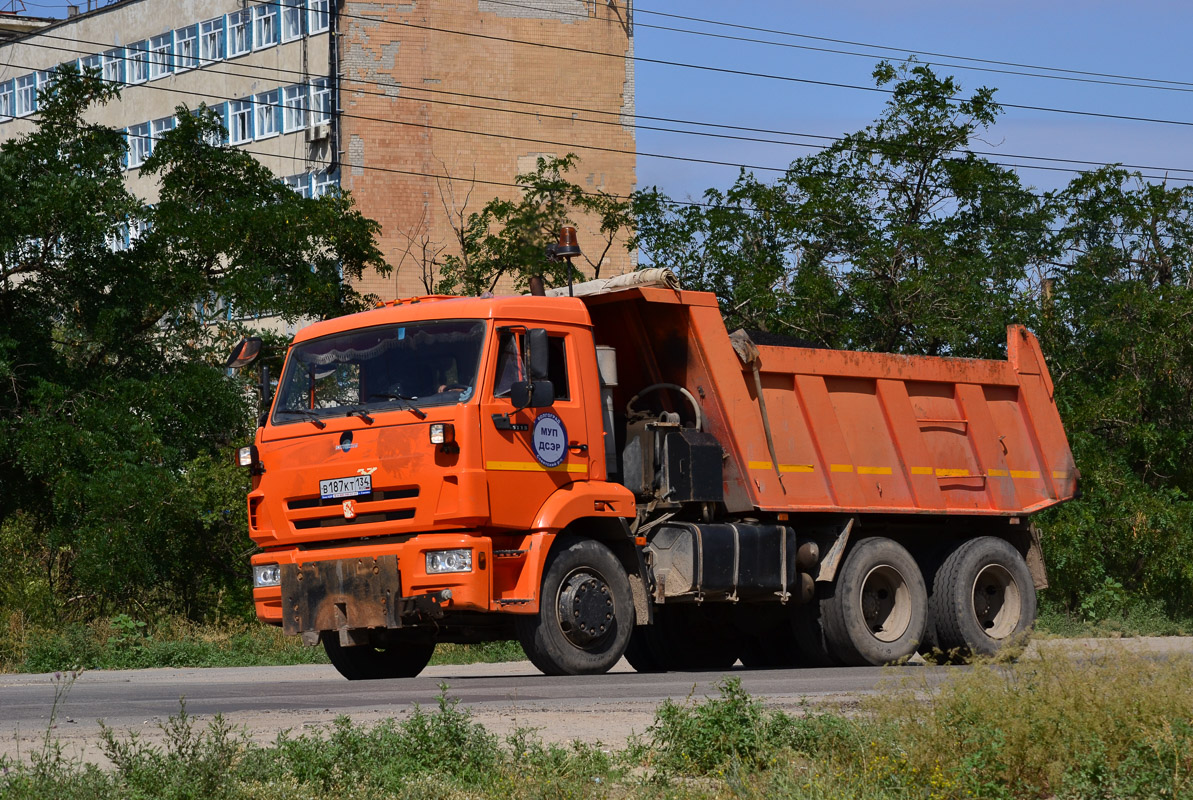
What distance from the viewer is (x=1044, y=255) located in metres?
29.4

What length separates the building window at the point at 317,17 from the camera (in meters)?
44.7

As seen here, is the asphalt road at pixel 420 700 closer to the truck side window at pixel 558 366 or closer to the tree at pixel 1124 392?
the truck side window at pixel 558 366

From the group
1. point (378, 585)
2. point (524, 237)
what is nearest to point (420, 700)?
point (378, 585)

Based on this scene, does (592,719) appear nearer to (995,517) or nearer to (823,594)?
(823,594)

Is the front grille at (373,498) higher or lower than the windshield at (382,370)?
lower

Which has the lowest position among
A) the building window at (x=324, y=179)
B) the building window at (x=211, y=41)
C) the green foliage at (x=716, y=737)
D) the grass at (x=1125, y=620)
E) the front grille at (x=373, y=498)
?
the grass at (x=1125, y=620)

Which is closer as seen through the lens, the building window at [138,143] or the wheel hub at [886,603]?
the wheel hub at [886,603]

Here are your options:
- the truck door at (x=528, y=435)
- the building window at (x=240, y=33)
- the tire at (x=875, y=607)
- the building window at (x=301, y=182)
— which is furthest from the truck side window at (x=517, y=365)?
the building window at (x=240, y=33)

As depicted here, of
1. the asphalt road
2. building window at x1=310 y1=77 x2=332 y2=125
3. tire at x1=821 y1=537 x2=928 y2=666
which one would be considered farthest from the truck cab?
building window at x1=310 y1=77 x2=332 y2=125

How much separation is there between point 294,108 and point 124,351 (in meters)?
23.3

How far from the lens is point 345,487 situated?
11094 mm

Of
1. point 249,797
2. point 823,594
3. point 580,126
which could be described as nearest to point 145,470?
point 823,594

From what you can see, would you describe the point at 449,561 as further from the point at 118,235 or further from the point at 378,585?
the point at 118,235

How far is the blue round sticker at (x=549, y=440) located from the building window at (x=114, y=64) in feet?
148
